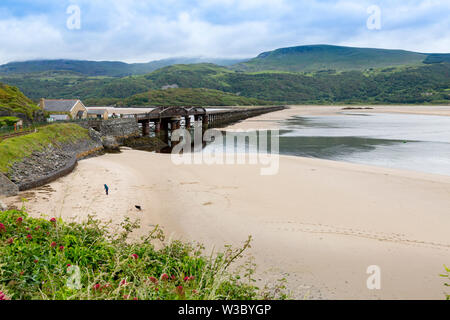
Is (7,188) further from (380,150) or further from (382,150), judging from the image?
(382,150)

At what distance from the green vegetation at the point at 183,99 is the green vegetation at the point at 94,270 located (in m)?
134

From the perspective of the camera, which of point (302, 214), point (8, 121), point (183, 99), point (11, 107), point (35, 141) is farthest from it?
point (183, 99)

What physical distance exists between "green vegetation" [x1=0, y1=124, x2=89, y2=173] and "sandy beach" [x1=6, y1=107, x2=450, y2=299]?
3.00 metres

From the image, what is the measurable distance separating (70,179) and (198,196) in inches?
348

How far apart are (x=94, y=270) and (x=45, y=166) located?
659 inches

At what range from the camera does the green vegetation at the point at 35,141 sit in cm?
1735

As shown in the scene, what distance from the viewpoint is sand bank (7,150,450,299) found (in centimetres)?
883

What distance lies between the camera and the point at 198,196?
16.4 metres

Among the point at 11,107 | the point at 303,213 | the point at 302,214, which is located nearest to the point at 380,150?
the point at 303,213

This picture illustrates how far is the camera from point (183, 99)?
14612 cm

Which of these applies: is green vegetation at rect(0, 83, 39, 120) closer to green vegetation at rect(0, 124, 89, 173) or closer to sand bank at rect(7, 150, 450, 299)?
green vegetation at rect(0, 124, 89, 173)

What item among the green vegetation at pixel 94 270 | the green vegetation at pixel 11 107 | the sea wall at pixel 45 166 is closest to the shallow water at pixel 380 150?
the sea wall at pixel 45 166

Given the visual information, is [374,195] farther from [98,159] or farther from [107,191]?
[98,159]

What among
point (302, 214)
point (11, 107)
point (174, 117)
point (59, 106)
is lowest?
point (302, 214)
